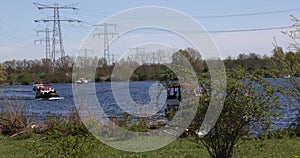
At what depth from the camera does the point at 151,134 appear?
14.2 m

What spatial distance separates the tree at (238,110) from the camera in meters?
7.40

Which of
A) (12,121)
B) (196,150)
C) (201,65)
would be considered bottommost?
(196,150)

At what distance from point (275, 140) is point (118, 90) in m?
4.42

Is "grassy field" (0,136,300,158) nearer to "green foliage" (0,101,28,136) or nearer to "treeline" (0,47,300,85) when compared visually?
"treeline" (0,47,300,85)

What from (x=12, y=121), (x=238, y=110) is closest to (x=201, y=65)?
(x=238, y=110)

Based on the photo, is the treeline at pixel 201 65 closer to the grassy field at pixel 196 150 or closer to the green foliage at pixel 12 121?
the grassy field at pixel 196 150

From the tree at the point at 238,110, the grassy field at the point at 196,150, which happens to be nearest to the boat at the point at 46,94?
the grassy field at the point at 196,150

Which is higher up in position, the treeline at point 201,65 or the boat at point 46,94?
the treeline at point 201,65

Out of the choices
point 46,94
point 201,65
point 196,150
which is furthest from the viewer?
point 46,94

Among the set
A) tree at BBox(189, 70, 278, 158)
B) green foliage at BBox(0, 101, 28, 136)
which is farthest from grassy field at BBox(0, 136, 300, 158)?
green foliage at BBox(0, 101, 28, 136)

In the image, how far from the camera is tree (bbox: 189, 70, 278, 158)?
24.3 feet

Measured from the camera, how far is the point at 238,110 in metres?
7.43

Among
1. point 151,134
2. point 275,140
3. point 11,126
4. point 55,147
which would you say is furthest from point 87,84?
point 55,147

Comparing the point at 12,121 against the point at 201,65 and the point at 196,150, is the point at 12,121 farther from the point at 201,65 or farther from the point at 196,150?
the point at 201,65
